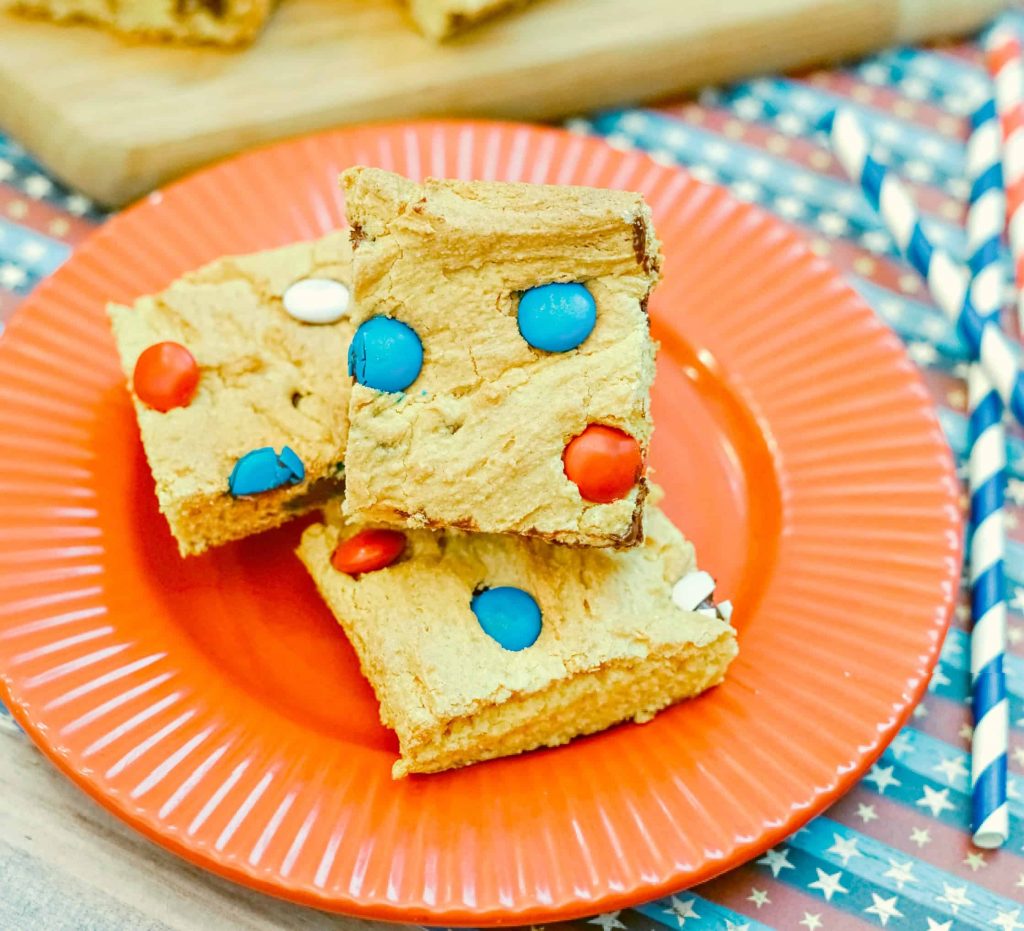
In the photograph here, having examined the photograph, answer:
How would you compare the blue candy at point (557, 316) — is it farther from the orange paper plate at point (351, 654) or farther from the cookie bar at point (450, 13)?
the cookie bar at point (450, 13)

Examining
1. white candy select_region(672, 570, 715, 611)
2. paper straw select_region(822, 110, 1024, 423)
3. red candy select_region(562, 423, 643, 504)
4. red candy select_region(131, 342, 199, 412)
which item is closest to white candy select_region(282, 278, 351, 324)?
red candy select_region(131, 342, 199, 412)

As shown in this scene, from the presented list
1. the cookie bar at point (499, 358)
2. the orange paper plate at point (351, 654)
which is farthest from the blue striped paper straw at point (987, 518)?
the cookie bar at point (499, 358)

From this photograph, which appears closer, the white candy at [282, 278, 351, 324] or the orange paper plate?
the orange paper plate

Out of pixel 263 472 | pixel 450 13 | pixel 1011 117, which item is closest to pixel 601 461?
A: pixel 263 472

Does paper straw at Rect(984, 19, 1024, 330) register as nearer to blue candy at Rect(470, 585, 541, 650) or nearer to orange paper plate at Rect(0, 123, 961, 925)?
orange paper plate at Rect(0, 123, 961, 925)

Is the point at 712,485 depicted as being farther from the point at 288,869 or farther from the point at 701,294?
the point at 288,869

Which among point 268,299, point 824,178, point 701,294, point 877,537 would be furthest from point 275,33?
point 877,537

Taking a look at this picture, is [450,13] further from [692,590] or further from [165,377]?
[692,590]

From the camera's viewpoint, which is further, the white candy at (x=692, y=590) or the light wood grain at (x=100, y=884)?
the white candy at (x=692, y=590)
